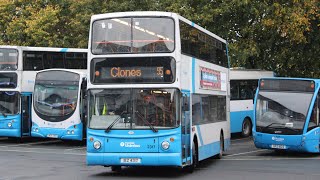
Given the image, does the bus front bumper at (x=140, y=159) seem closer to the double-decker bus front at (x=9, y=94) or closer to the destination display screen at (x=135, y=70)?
the destination display screen at (x=135, y=70)

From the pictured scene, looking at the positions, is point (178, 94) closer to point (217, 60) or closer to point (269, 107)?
point (217, 60)

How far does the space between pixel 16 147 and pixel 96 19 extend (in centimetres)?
1210

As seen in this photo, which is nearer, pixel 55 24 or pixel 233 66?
pixel 233 66

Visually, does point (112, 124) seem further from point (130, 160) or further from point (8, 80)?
point (8, 80)

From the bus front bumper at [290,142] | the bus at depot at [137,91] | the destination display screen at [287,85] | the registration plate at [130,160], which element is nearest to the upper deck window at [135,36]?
the bus at depot at [137,91]

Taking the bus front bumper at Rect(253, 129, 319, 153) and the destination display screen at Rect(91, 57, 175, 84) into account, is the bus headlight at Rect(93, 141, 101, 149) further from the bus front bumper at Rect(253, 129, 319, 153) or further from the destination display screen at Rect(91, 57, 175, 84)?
the bus front bumper at Rect(253, 129, 319, 153)

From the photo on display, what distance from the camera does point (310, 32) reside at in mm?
32469

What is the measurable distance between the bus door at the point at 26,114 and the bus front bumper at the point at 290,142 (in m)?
11.1

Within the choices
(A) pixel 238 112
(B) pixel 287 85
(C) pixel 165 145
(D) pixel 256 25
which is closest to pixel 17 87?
(A) pixel 238 112

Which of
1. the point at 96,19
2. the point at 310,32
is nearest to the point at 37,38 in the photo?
the point at 310,32

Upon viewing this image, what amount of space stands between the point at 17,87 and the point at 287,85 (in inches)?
473

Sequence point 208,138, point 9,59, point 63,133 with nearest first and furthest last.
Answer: point 208,138, point 63,133, point 9,59

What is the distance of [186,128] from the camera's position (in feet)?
51.2

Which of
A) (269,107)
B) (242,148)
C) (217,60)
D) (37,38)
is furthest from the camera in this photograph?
(37,38)
